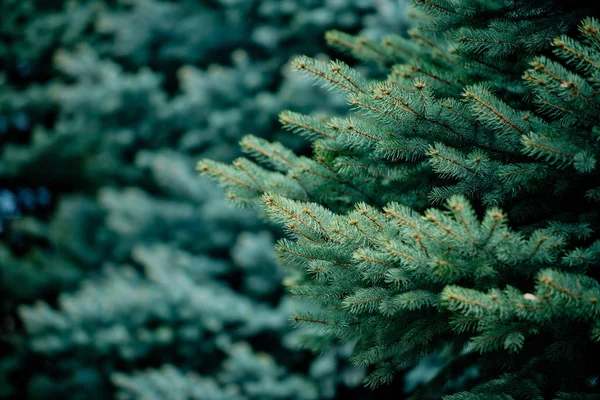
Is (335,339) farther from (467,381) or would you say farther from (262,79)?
(262,79)

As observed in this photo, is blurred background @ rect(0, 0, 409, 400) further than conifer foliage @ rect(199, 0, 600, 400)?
Yes

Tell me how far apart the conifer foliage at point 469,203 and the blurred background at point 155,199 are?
82.1 inches

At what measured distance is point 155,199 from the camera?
15.0 ft

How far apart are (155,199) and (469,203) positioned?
3.86 m

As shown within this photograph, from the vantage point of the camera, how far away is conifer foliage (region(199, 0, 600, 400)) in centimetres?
119

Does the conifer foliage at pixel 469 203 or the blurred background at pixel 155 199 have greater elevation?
the blurred background at pixel 155 199

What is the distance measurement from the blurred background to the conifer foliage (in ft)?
6.84

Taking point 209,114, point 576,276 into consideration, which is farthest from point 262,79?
point 576,276

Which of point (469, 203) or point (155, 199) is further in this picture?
point (155, 199)

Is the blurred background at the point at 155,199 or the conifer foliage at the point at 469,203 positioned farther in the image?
the blurred background at the point at 155,199

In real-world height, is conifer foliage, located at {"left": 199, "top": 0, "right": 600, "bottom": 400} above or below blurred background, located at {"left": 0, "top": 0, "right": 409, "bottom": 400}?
below

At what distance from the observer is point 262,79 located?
4.21 meters

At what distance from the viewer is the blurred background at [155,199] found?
12.3 feet

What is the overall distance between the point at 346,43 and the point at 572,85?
3.64ft
